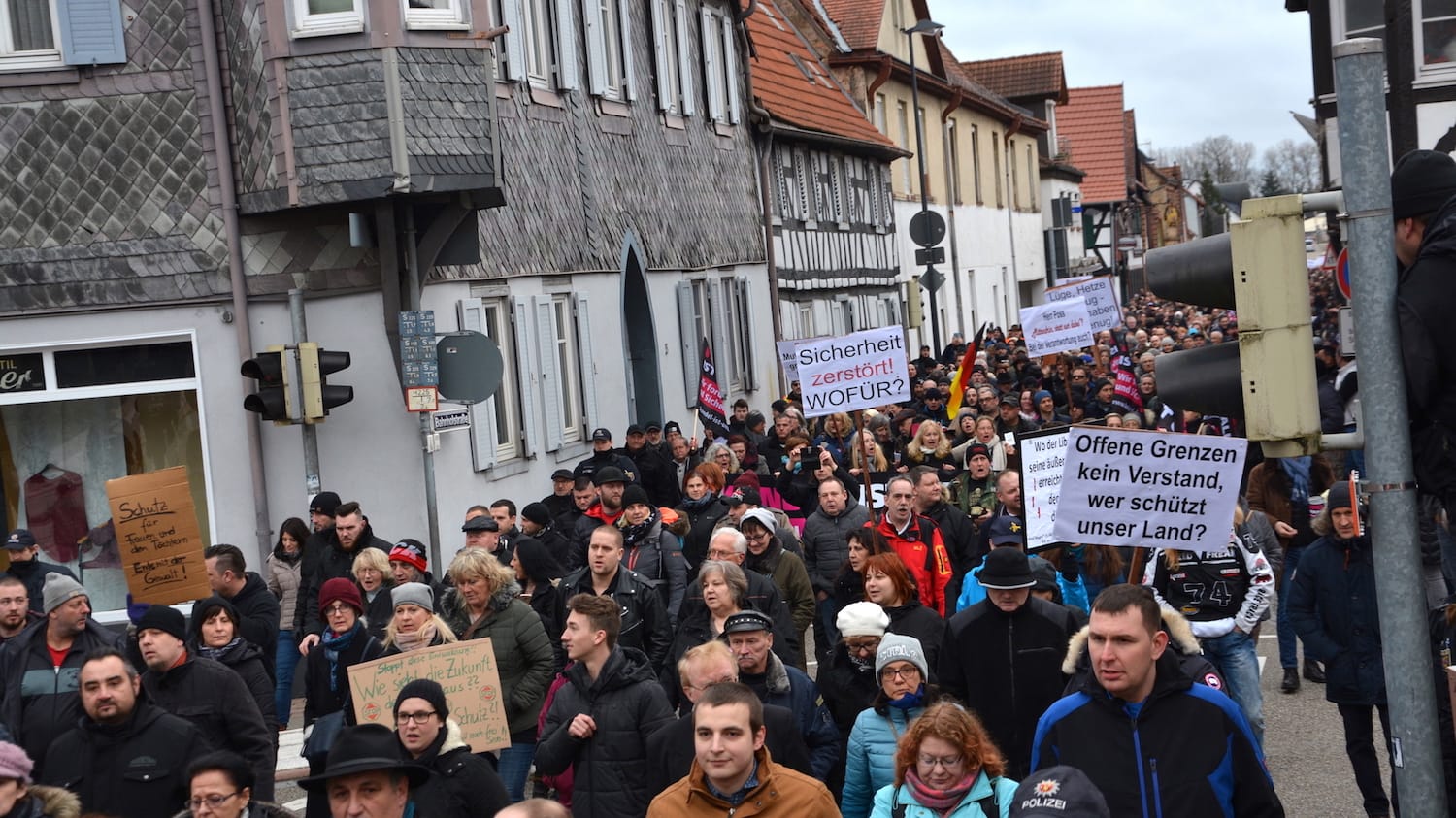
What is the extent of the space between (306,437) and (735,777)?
10215mm

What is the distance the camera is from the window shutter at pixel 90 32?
1519cm

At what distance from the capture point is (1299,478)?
15023 mm

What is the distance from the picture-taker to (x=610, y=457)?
1722 cm

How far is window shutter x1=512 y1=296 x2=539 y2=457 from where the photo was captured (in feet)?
61.2

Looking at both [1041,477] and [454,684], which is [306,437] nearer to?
[1041,477]

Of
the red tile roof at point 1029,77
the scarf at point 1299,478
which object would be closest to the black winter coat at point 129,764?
the scarf at point 1299,478

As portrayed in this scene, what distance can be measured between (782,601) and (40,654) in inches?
149

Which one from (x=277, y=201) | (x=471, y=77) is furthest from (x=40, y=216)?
(x=471, y=77)

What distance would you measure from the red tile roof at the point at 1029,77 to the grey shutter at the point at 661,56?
148 feet

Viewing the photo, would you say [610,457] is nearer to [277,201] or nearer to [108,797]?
[277,201]

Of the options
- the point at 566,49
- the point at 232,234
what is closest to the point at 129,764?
the point at 232,234

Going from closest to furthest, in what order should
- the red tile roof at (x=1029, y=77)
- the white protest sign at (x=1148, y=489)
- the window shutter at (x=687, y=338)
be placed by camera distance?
the white protest sign at (x=1148, y=489) < the window shutter at (x=687, y=338) < the red tile roof at (x=1029, y=77)

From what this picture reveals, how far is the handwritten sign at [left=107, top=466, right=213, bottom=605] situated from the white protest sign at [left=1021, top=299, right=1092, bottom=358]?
1380 cm

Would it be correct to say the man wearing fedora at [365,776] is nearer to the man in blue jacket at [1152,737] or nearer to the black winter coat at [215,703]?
the man in blue jacket at [1152,737]
